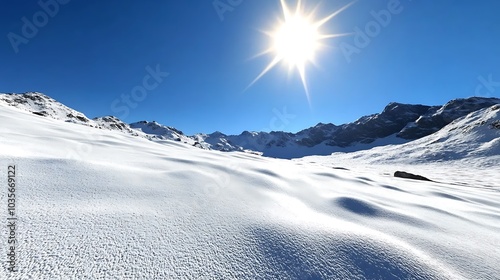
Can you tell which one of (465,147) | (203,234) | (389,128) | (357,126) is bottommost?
(203,234)

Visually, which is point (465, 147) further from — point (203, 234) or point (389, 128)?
point (389, 128)

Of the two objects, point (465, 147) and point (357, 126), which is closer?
point (465, 147)

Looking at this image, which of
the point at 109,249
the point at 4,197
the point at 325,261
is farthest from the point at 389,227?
the point at 4,197

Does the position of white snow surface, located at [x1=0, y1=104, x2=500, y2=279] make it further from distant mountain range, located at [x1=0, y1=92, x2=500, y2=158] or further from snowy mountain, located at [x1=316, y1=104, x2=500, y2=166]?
distant mountain range, located at [x1=0, y1=92, x2=500, y2=158]

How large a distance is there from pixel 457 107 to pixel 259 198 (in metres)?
138

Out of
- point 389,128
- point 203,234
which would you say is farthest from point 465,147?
point 389,128

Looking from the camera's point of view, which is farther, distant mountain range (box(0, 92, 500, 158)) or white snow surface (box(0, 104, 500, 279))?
distant mountain range (box(0, 92, 500, 158))

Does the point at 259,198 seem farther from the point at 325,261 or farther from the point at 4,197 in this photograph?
the point at 4,197

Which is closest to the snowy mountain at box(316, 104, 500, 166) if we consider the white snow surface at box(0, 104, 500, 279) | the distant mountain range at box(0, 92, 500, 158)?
the white snow surface at box(0, 104, 500, 279)

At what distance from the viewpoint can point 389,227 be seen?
9.42 feet

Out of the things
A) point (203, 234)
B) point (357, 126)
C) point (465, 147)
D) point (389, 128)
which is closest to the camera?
point (203, 234)

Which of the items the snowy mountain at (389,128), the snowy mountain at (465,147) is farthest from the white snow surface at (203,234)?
the snowy mountain at (389,128)

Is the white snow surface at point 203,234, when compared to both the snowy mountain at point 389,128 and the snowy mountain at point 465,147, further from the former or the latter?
the snowy mountain at point 389,128

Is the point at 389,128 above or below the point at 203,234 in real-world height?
above
